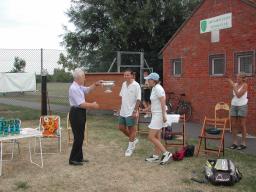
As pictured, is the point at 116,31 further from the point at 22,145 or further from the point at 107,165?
the point at 107,165

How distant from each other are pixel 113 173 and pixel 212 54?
24.0ft

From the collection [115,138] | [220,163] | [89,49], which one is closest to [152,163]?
[220,163]

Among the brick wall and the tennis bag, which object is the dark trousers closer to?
the tennis bag

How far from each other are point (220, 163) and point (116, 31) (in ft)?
40.5

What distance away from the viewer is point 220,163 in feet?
23.5

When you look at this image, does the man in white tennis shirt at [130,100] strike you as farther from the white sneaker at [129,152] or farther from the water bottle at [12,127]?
the water bottle at [12,127]

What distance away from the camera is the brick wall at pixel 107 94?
560 inches

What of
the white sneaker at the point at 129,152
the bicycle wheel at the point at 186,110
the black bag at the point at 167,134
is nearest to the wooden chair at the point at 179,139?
the black bag at the point at 167,134

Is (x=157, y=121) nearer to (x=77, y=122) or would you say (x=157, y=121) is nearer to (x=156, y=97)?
(x=156, y=97)

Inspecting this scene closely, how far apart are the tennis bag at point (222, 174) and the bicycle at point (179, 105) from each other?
754 cm

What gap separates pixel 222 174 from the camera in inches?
271

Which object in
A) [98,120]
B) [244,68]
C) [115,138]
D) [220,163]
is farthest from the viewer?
[98,120]

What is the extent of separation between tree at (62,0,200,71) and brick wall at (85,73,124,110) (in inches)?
172

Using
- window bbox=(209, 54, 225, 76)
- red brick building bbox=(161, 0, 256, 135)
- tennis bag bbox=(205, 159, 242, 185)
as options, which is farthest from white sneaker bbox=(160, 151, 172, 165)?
window bbox=(209, 54, 225, 76)
